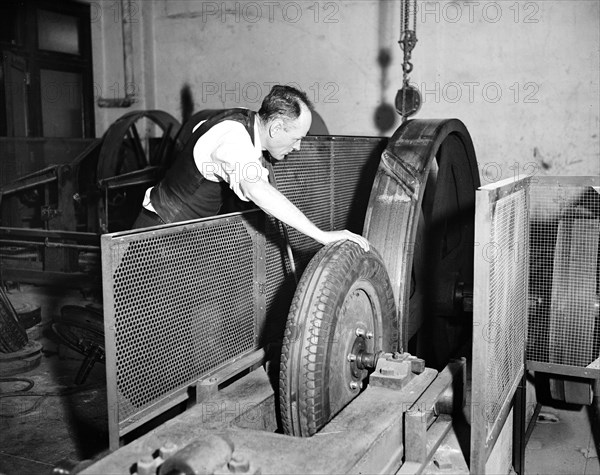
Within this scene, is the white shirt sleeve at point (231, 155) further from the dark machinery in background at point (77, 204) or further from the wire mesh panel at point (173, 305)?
the dark machinery in background at point (77, 204)

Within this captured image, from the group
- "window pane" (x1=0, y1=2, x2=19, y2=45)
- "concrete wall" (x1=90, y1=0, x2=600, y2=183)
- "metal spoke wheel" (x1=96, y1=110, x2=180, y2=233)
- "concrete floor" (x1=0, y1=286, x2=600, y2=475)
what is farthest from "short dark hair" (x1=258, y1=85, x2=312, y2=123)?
"window pane" (x1=0, y1=2, x2=19, y2=45)

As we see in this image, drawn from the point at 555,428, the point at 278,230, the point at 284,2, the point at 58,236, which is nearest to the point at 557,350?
the point at 555,428

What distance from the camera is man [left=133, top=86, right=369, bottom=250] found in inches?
67.1

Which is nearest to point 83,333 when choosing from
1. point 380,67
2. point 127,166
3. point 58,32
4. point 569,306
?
point 569,306

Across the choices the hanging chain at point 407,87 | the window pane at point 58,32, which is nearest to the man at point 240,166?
the hanging chain at point 407,87

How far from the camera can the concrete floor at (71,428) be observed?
2398mm

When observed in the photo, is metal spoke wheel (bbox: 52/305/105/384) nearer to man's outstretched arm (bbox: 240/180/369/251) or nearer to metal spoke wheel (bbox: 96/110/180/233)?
metal spoke wheel (bbox: 96/110/180/233)

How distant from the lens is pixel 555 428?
9.22 feet

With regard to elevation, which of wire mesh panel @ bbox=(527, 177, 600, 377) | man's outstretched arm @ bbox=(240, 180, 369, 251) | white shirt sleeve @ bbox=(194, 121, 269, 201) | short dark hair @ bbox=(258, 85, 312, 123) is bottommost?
wire mesh panel @ bbox=(527, 177, 600, 377)

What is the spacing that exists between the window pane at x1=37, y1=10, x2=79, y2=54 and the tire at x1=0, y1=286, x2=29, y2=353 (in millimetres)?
3078

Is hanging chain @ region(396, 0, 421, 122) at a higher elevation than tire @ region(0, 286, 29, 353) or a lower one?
higher

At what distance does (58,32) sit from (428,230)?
434 cm

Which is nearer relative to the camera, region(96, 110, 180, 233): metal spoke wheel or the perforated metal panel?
the perforated metal panel

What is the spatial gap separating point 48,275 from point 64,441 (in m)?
1.77
